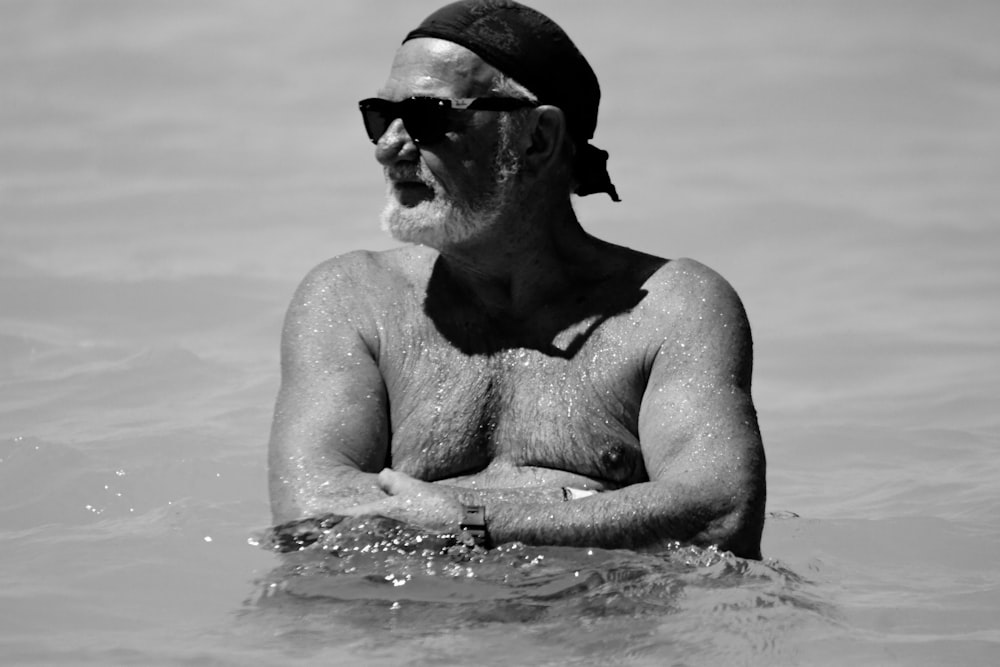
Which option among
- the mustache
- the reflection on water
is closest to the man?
the mustache

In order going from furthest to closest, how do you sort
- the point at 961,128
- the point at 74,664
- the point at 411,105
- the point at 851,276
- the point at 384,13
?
1. the point at 384,13
2. the point at 961,128
3. the point at 851,276
4. the point at 411,105
5. the point at 74,664

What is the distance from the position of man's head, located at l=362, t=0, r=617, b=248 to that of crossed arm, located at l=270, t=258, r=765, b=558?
437 millimetres

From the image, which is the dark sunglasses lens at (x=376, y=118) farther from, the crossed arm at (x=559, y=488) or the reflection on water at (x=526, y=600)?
the reflection on water at (x=526, y=600)

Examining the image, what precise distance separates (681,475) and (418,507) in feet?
2.34

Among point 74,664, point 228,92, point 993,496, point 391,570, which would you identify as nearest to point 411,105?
point 391,570

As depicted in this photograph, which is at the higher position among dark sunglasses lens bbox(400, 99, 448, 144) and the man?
dark sunglasses lens bbox(400, 99, 448, 144)

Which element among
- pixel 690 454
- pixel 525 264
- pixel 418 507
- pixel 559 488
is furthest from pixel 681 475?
pixel 525 264

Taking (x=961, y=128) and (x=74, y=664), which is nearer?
(x=74, y=664)

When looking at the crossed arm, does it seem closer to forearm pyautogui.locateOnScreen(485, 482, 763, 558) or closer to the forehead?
forearm pyautogui.locateOnScreen(485, 482, 763, 558)

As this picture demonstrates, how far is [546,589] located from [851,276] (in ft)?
21.1

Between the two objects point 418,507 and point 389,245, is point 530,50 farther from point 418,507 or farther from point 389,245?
point 389,245

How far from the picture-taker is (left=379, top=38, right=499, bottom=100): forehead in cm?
538

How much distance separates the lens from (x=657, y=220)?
37.1ft

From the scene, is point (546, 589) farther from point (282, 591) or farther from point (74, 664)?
point (74, 664)
